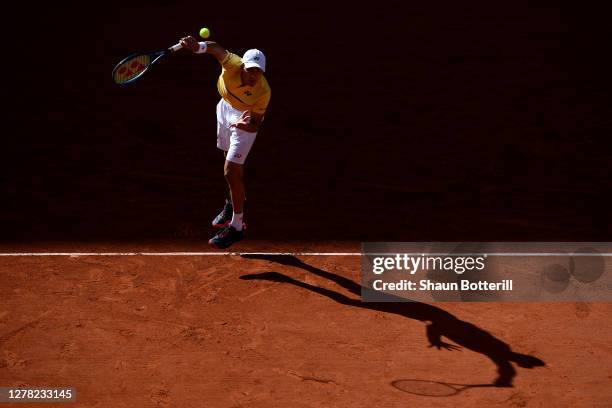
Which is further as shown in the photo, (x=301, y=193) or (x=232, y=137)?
(x=301, y=193)

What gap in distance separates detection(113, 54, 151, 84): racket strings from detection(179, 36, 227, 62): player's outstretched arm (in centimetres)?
74

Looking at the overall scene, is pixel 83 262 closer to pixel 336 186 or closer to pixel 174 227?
pixel 174 227

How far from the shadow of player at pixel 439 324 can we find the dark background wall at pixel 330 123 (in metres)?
1.02

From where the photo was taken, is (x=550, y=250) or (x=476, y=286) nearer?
(x=476, y=286)

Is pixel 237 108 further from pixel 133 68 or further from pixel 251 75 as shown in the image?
pixel 133 68

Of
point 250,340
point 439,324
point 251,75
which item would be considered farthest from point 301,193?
point 250,340

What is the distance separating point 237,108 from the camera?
9.24 metres

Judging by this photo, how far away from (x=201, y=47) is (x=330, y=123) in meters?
4.13

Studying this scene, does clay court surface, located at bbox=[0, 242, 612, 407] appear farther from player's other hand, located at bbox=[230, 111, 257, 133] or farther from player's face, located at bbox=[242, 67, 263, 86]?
player's face, located at bbox=[242, 67, 263, 86]

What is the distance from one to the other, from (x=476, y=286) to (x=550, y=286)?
0.72 metres

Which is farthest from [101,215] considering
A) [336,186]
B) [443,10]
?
[443,10]

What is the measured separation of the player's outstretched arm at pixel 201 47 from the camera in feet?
28.3

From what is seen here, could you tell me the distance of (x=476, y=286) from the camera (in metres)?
8.80

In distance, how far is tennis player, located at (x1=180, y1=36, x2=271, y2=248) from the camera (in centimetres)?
891
